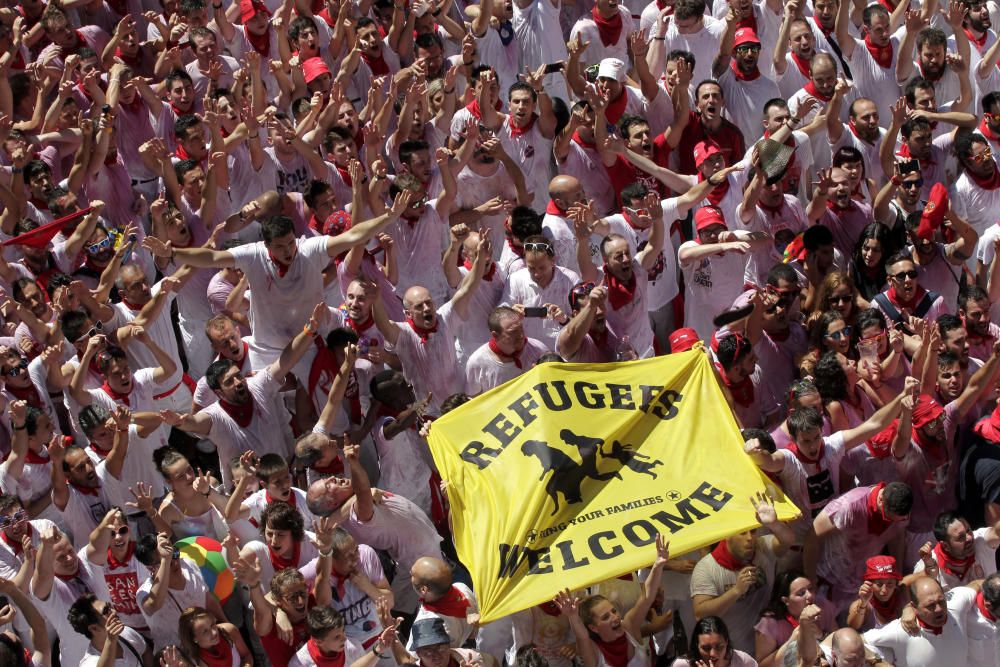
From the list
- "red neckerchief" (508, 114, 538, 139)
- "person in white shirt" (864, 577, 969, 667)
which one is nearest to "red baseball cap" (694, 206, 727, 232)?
"red neckerchief" (508, 114, 538, 139)

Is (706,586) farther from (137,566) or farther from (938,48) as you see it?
(938,48)

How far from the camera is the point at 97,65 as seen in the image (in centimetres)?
1409

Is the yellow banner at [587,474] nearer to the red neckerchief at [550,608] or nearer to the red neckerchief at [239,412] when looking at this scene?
the red neckerchief at [550,608]

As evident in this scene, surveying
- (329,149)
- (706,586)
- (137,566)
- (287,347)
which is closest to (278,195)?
(329,149)

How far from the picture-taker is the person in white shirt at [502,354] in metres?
11.4

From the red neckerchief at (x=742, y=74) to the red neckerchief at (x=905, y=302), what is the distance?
7.78 ft

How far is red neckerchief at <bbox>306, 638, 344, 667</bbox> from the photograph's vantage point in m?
10.0

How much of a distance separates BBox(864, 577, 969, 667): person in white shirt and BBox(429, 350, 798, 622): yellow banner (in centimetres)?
80

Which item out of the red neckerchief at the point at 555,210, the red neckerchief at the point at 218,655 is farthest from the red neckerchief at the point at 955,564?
the red neckerchief at the point at 218,655

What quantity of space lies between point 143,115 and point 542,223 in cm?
324

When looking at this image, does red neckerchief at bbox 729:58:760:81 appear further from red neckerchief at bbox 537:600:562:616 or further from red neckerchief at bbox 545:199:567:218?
red neckerchief at bbox 537:600:562:616

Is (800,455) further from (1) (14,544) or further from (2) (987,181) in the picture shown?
(1) (14,544)

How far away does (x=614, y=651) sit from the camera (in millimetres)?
10062

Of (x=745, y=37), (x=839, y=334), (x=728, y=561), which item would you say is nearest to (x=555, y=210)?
(x=839, y=334)
